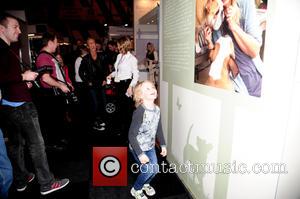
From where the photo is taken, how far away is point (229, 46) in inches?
59.2

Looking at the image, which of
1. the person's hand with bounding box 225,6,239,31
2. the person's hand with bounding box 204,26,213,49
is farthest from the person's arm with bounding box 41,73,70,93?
the person's hand with bounding box 225,6,239,31

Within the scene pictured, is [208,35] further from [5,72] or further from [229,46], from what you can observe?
[5,72]

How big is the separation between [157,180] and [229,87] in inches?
60.3

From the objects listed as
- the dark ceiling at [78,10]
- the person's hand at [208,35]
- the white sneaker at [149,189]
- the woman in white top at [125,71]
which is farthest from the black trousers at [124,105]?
the dark ceiling at [78,10]

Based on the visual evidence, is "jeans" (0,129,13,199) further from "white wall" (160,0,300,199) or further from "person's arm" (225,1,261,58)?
"person's arm" (225,1,261,58)

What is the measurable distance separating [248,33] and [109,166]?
1809mm

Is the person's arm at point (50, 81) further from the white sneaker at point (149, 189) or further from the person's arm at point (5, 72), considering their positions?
the white sneaker at point (149, 189)

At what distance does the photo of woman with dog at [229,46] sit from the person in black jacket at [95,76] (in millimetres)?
2470

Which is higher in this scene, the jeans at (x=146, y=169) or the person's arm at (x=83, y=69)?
the person's arm at (x=83, y=69)

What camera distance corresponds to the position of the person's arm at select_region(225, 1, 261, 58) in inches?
49.3

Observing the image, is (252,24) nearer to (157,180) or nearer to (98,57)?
(157,180)

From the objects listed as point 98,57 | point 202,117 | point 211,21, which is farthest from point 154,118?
point 98,57

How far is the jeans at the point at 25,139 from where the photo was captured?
6.70 ft

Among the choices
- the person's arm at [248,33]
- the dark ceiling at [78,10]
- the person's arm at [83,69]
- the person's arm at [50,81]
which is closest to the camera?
the person's arm at [248,33]
